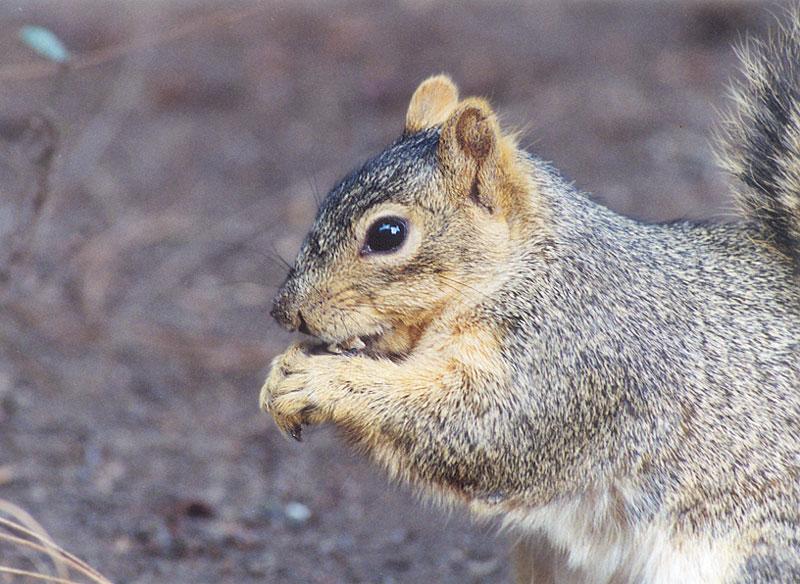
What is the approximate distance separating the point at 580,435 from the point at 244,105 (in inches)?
133

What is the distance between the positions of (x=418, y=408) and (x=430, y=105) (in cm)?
70

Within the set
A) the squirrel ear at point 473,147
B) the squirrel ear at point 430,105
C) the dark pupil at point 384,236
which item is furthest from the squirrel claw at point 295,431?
the squirrel ear at point 430,105

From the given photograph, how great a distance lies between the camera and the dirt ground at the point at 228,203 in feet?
9.84

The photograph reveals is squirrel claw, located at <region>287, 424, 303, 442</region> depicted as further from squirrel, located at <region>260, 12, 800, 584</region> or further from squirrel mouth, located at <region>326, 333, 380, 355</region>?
squirrel mouth, located at <region>326, 333, 380, 355</region>

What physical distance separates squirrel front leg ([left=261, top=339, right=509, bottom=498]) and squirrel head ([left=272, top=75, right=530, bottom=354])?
2.6 inches

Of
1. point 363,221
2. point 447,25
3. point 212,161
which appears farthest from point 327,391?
point 447,25

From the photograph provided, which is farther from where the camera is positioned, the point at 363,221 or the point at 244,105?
the point at 244,105

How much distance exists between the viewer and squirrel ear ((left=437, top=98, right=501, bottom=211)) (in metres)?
2.16

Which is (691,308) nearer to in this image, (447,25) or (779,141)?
(779,141)

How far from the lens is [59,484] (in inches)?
121

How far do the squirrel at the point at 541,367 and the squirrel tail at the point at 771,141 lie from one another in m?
0.03

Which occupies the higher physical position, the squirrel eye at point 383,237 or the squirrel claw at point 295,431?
the squirrel eye at point 383,237

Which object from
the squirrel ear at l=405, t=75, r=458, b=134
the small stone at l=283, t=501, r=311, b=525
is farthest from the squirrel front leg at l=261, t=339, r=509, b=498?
the small stone at l=283, t=501, r=311, b=525

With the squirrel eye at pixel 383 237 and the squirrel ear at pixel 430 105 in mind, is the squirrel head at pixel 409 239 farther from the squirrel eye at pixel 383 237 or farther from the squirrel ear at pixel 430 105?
the squirrel ear at pixel 430 105
